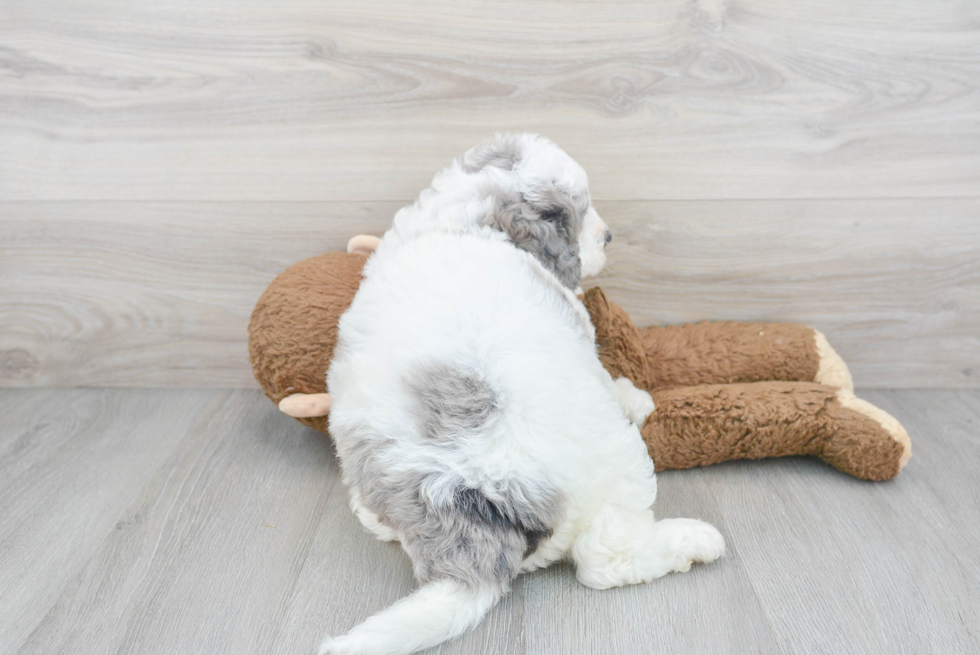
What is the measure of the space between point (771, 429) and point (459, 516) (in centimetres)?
79

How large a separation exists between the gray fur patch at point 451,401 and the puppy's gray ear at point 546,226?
0.35 meters

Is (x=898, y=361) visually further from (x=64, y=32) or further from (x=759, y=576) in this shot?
(x=64, y=32)

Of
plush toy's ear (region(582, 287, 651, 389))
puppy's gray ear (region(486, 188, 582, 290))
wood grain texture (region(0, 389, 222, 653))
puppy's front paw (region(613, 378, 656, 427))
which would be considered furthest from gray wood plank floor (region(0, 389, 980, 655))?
puppy's gray ear (region(486, 188, 582, 290))

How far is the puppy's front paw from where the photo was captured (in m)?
Answer: 1.54

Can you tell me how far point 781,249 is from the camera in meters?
1.77

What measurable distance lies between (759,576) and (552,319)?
600 millimetres

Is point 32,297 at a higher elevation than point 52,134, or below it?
below

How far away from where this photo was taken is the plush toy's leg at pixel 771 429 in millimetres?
1489

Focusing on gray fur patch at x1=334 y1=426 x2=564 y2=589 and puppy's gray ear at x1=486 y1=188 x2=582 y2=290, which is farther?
puppy's gray ear at x1=486 y1=188 x2=582 y2=290

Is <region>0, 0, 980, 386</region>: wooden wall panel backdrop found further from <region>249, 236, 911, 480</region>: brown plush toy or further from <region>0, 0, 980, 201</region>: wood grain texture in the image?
<region>249, 236, 911, 480</region>: brown plush toy

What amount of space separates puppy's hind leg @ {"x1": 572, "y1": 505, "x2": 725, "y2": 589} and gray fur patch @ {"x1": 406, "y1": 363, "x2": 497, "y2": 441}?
0.28 meters

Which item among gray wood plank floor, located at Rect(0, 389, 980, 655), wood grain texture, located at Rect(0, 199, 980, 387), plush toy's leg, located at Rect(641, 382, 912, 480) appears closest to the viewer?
gray wood plank floor, located at Rect(0, 389, 980, 655)

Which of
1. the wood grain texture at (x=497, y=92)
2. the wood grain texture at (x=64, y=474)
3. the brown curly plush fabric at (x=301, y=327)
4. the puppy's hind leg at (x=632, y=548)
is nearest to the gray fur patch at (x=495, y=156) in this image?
the wood grain texture at (x=497, y=92)

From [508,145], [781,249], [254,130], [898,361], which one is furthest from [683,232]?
[254,130]
